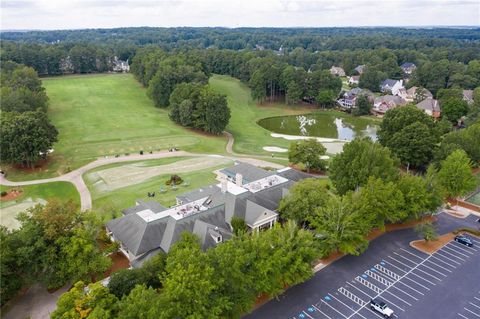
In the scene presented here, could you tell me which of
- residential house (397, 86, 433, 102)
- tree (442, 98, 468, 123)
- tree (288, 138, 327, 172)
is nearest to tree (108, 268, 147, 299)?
tree (288, 138, 327, 172)

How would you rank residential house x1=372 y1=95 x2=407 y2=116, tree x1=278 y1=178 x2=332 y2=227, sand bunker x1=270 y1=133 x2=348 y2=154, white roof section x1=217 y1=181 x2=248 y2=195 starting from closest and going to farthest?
tree x1=278 y1=178 x2=332 y2=227 < white roof section x1=217 y1=181 x2=248 y2=195 < sand bunker x1=270 y1=133 x2=348 y2=154 < residential house x1=372 y1=95 x2=407 y2=116

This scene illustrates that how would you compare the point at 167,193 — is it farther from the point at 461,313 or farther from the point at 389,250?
the point at 461,313

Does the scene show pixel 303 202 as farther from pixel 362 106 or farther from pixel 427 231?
pixel 362 106

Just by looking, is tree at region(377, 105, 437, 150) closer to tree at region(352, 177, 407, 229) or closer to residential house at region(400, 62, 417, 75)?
tree at region(352, 177, 407, 229)

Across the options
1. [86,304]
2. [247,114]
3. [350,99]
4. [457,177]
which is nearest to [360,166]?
[457,177]

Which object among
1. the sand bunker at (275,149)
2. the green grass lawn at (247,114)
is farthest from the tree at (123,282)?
the sand bunker at (275,149)

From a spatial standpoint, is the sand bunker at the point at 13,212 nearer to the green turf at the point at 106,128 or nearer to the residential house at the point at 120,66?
the green turf at the point at 106,128
